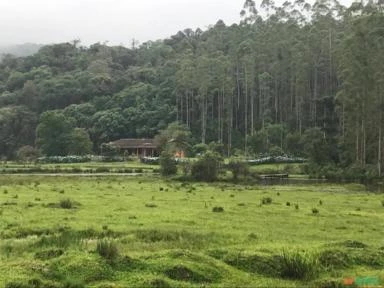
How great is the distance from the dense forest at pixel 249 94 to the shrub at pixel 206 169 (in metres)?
19.3

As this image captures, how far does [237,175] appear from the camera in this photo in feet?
197

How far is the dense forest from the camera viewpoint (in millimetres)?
67781

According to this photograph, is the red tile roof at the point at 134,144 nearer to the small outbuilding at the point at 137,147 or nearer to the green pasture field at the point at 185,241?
the small outbuilding at the point at 137,147

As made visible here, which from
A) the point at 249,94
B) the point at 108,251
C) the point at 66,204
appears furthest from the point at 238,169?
the point at 249,94

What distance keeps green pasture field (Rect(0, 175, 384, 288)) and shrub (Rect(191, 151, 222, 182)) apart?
22.0 m

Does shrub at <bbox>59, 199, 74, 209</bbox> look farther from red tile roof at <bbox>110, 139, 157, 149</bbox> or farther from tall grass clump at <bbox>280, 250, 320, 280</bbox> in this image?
red tile roof at <bbox>110, 139, 157, 149</bbox>

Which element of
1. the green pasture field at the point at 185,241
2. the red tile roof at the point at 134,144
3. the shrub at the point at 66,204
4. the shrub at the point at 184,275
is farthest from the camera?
the red tile roof at the point at 134,144

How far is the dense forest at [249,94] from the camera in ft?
222

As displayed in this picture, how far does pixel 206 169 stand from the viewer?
5834 centimetres

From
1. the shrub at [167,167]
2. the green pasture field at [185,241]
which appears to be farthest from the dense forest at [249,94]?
the green pasture field at [185,241]

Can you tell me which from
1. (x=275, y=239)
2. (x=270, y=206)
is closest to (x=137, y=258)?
(x=275, y=239)

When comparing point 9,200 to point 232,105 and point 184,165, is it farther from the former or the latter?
point 232,105

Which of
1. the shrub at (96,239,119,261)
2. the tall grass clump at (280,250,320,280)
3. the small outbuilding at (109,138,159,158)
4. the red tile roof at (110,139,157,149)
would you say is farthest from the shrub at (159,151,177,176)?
the tall grass clump at (280,250,320,280)

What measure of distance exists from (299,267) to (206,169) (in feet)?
151
